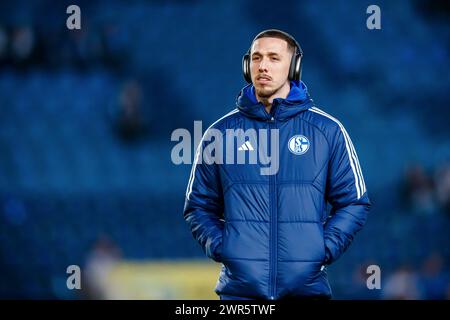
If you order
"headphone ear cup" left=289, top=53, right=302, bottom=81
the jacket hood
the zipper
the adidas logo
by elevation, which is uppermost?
"headphone ear cup" left=289, top=53, right=302, bottom=81

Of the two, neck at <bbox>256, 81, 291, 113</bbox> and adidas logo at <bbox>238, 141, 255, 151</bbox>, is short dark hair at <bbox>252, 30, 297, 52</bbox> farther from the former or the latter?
adidas logo at <bbox>238, 141, 255, 151</bbox>

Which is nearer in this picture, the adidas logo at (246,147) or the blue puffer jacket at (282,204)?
the blue puffer jacket at (282,204)

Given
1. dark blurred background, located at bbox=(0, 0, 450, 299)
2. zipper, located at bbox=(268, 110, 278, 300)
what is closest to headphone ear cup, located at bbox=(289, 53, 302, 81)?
zipper, located at bbox=(268, 110, 278, 300)

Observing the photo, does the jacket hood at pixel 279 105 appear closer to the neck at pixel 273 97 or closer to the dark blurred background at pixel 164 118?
the neck at pixel 273 97

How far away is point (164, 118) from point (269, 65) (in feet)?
15.9

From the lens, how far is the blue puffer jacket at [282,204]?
2773mm

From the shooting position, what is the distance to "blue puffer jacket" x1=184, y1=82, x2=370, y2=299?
9.10 feet

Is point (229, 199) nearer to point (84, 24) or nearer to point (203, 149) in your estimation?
point (203, 149)

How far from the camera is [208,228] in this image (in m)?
2.89

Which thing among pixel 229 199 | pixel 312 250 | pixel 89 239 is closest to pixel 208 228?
pixel 229 199

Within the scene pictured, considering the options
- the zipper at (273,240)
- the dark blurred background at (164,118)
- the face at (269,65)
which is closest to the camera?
the zipper at (273,240)

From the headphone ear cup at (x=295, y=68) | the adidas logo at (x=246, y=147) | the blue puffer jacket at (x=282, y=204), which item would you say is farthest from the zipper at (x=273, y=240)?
the headphone ear cup at (x=295, y=68)

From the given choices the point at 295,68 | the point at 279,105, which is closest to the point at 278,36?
the point at 295,68

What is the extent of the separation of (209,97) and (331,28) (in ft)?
3.90
